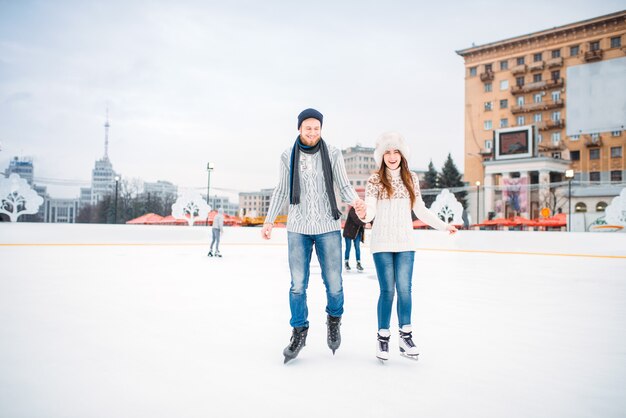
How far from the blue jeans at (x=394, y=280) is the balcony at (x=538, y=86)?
49724 mm

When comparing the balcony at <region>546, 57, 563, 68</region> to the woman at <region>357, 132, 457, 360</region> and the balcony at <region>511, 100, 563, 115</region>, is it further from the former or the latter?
the woman at <region>357, 132, 457, 360</region>

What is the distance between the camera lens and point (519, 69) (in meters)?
46.1

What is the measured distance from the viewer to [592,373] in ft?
7.95

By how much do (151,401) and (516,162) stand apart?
41725mm

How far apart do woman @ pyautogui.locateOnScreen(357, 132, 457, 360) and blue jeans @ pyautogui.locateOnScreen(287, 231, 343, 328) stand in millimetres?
251

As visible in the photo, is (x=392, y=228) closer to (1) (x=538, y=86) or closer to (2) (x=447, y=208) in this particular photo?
(2) (x=447, y=208)

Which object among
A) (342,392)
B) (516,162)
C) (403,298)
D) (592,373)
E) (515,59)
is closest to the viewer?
(342,392)

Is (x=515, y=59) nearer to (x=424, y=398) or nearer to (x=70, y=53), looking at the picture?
(x=70, y=53)

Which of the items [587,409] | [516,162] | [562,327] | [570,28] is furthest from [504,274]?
[570,28]

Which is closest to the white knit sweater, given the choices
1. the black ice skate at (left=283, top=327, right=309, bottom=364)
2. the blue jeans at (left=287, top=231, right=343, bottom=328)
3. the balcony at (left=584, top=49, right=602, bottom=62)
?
the blue jeans at (left=287, top=231, right=343, bottom=328)

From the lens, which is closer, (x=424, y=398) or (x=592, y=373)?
(x=424, y=398)

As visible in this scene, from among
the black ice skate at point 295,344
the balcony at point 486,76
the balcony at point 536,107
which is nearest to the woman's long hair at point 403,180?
the black ice skate at point 295,344

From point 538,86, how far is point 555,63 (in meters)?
2.77

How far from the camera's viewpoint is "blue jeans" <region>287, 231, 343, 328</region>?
106 inches
